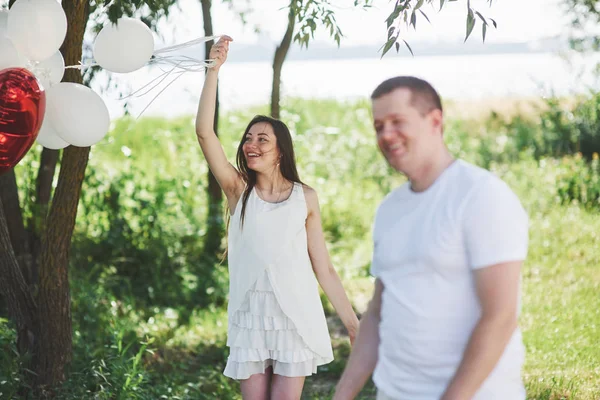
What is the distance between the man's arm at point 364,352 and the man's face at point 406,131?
33 centimetres

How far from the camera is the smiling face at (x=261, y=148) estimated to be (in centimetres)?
337

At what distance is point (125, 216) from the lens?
6.72 m

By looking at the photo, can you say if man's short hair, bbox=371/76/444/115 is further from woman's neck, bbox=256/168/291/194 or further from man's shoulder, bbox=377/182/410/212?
woman's neck, bbox=256/168/291/194

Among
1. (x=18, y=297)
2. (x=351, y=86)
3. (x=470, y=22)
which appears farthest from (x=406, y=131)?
(x=351, y=86)

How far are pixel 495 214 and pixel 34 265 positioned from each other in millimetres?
4002

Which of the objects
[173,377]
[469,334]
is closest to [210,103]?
[469,334]

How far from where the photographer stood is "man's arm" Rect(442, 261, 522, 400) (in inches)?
67.6

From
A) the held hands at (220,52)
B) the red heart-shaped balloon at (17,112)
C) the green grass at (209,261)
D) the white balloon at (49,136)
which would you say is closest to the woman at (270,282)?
the held hands at (220,52)

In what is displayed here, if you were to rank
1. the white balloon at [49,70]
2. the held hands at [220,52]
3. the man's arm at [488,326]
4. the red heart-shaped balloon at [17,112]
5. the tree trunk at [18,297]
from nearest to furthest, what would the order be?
the man's arm at [488,326] → the red heart-shaped balloon at [17,112] → the white balloon at [49,70] → the held hands at [220,52] → the tree trunk at [18,297]

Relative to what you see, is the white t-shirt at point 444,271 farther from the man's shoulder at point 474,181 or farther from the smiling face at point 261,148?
the smiling face at point 261,148

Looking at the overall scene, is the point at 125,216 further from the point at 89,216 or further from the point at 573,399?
the point at 573,399

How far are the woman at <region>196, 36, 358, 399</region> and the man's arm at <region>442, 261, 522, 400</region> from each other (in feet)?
4.82

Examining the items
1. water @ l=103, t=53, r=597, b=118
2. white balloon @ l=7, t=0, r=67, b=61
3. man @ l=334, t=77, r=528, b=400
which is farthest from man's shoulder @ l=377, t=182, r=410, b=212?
water @ l=103, t=53, r=597, b=118

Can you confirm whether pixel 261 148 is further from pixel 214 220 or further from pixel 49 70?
pixel 214 220
